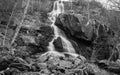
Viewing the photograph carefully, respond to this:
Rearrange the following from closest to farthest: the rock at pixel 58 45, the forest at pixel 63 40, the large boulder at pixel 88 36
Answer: the forest at pixel 63 40, the rock at pixel 58 45, the large boulder at pixel 88 36

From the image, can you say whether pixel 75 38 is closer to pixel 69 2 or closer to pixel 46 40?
pixel 46 40

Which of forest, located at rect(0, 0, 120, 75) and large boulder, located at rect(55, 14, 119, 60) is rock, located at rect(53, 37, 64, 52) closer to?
forest, located at rect(0, 0, 120, 75)

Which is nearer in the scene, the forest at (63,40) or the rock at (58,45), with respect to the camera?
the forest at (63,40)

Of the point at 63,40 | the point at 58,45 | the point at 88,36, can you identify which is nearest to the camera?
the point at 58,45

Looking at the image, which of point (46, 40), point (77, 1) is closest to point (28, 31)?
point (46, 40)

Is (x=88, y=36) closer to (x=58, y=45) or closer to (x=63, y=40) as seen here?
(x=63, y=40)

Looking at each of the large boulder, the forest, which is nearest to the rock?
the forest

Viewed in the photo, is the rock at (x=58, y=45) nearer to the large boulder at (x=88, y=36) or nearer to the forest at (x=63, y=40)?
the forest at (x=63, y=40)

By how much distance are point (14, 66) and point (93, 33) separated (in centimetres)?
1221

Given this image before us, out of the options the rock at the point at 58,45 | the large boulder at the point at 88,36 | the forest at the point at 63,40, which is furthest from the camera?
the large boulder at the point at 88,36

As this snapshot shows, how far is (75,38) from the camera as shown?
21.1 metres

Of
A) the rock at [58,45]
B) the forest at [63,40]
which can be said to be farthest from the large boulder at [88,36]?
the rock at [58,45]

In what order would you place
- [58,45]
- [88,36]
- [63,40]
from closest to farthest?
[58,45] < [63,40] < [88,36]

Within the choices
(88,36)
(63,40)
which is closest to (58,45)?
(63,40)
